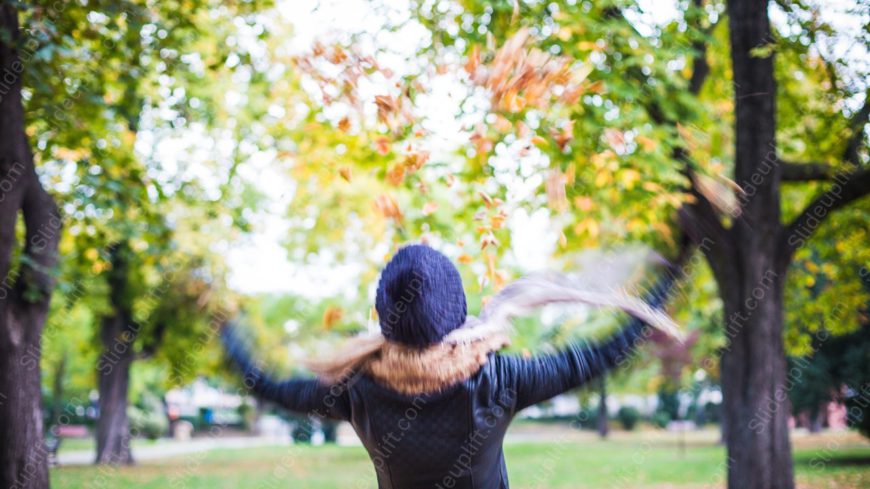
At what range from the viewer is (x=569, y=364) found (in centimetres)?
255

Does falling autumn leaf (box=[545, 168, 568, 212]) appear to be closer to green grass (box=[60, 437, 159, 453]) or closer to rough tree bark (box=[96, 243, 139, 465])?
rough tree bark (box=[96, 243, 139, 465])

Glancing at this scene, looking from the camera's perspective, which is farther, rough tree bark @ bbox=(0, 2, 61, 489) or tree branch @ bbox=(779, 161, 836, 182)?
tree branch @ bbox=(779, 161, 836, 182)

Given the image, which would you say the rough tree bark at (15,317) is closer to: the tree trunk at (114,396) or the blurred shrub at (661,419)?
the tree trunk at (114,396)

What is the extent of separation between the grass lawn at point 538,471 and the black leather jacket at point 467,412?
14.6 m

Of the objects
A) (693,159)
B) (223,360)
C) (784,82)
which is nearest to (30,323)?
(223,360)

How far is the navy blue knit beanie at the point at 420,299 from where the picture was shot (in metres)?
2.52

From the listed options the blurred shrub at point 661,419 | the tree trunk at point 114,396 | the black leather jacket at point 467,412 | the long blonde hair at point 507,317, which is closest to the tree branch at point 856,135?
the long blonde hair at point 507,317

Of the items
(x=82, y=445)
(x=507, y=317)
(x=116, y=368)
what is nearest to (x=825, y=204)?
(x=507, y=317)

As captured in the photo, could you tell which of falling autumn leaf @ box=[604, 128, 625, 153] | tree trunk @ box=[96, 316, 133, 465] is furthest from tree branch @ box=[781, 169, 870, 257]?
tree trunk @ box=[96, 316, 133, 465]

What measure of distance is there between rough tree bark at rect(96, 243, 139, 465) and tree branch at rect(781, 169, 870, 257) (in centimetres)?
1847

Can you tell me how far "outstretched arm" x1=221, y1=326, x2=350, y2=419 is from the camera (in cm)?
273

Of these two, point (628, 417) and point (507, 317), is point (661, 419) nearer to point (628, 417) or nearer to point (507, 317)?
point (628, 417)

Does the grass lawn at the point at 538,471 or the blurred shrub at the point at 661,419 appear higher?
the grass lawn at the point at 538,471

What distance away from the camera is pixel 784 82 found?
12664mm
